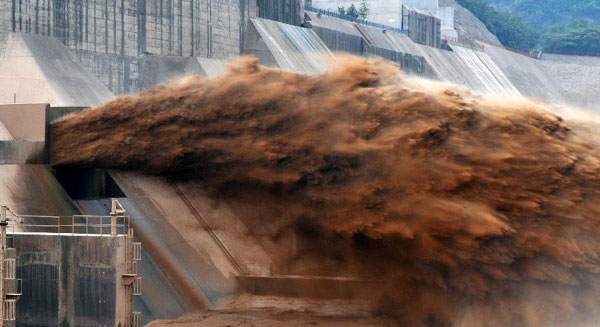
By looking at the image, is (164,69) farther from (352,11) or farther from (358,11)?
(358,11)

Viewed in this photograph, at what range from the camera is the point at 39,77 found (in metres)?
40.2

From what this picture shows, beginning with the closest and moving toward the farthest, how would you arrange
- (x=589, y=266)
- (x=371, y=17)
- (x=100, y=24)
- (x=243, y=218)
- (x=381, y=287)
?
(x=589, y=266) < (x=381, y=287) < (x=243, y=218) < (x=100, y=24) < (x=371, y=17)

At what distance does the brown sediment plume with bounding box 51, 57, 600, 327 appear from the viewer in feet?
89.8

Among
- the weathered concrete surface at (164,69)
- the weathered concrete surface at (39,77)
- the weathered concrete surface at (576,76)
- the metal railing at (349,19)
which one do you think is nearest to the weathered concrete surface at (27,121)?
the weathered concrete surface at (39,77)

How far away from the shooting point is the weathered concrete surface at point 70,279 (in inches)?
1013

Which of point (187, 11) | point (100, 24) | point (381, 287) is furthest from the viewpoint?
point (187, 11)

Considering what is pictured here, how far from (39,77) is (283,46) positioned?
73.7 feet

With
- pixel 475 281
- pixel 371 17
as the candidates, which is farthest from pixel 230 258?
pixel 371 17

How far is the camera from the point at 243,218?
33.3 metres

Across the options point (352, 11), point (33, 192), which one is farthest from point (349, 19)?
point (33, 192)

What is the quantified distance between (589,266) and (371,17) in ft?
262

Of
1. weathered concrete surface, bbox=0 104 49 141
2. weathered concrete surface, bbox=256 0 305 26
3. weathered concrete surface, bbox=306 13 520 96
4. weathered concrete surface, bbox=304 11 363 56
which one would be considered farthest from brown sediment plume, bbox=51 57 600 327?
weathered concrete surface, bbox=306 13 520 96

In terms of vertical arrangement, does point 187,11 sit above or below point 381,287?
above

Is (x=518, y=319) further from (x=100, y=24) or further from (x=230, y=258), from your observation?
(x=100, y=24)
